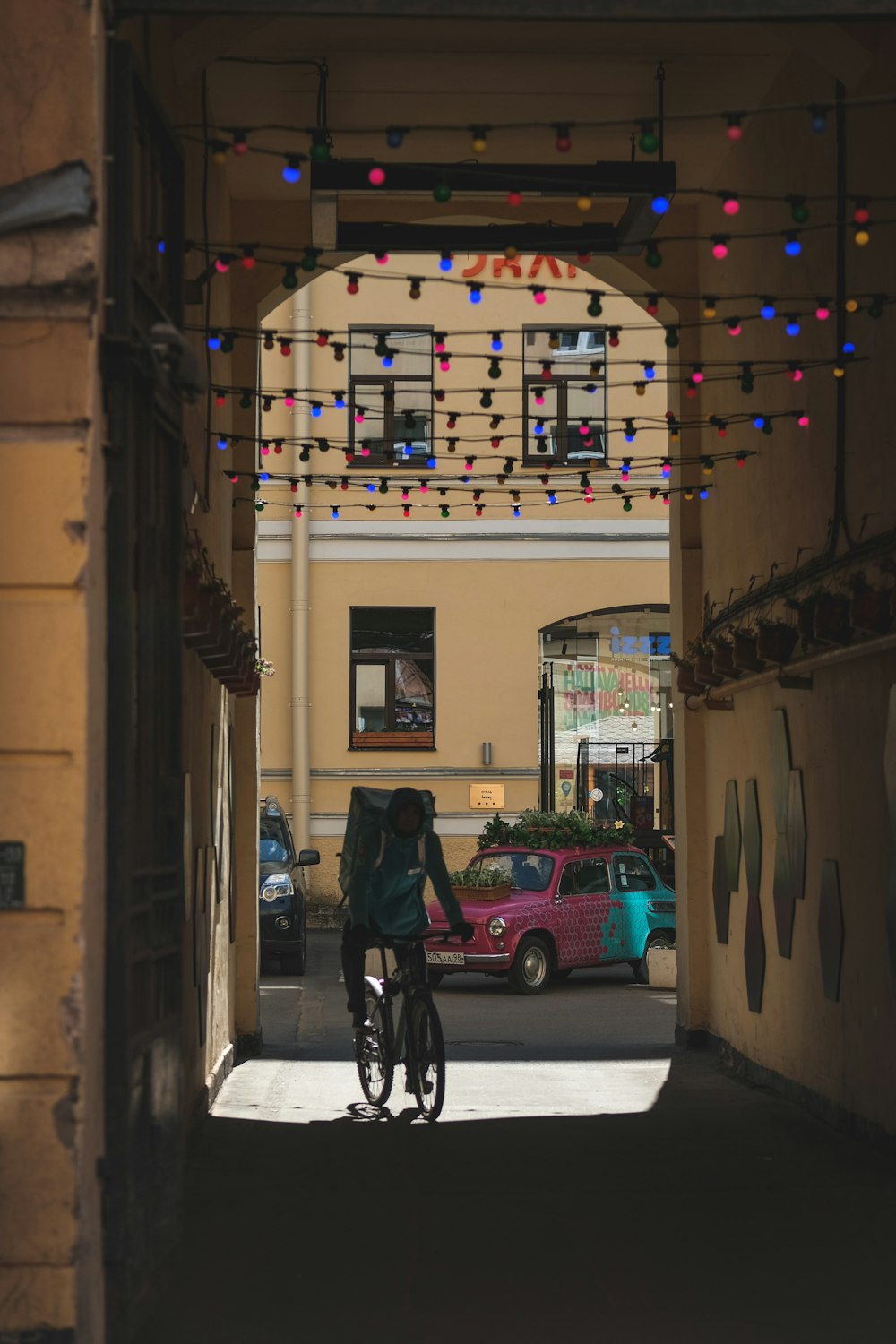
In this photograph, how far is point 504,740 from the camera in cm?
2705

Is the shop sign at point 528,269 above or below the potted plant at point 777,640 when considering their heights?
above

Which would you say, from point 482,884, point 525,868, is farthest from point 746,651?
point 525,868

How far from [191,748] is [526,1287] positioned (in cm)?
409

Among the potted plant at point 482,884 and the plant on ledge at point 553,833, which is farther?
the plant on ledge at point 553,833

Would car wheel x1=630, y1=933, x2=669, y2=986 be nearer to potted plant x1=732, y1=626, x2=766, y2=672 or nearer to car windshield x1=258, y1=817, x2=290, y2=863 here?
car windshield x1=258, y1=817, x2=290, y2=863

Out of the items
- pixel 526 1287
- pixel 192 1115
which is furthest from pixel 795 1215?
pixel 192 1115

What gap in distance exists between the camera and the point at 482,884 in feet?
63.4

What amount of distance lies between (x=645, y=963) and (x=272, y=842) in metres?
4.42

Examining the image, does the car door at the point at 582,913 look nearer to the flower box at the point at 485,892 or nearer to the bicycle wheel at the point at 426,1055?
the flower box at the point at 485,892

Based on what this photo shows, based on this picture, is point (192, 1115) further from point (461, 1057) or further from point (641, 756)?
point (641, 756)

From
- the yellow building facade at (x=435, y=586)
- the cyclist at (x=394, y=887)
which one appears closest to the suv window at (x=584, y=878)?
the yellow building facade at (x=435, y=586)

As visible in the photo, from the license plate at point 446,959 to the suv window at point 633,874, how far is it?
223 centimetres

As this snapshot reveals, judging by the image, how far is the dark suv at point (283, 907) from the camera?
65.1ft

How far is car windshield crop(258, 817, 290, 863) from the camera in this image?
2058 cm
